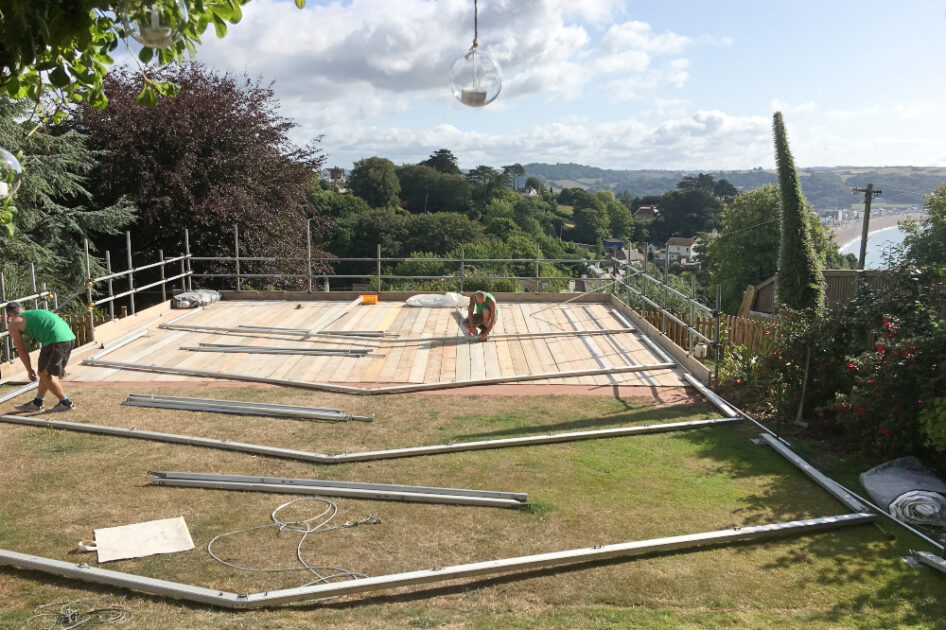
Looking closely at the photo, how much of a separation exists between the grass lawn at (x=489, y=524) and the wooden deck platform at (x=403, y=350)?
154 centimetres

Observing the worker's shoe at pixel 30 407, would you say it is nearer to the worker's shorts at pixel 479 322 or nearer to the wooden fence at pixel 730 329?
the worker's shorts at pixel 479 322

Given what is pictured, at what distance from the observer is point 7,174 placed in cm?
405

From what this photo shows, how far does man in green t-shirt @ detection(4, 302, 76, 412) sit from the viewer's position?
800 centimetres

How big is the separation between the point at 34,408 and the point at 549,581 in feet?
20.8

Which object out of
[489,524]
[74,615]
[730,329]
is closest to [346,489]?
[489,524]

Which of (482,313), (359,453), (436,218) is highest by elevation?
(482,313)

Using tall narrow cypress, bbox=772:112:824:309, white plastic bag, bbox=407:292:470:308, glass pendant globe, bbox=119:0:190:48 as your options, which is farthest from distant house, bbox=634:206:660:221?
glass pendant globe, bbox=119:0:190:48

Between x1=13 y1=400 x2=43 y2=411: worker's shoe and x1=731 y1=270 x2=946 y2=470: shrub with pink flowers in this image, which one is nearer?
x1=731 y1=270 x2=946 y2=470: shrub with pink flowers

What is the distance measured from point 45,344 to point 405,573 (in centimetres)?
561

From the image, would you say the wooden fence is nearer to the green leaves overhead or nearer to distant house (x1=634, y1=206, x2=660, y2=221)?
the green leaves overhead

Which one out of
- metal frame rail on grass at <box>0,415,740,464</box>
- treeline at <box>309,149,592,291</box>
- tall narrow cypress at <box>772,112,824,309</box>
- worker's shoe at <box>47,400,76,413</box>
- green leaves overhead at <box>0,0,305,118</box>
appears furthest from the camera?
treeline at <box>309,149,592,291</box>

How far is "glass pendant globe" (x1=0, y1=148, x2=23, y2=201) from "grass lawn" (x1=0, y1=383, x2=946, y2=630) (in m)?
2.37

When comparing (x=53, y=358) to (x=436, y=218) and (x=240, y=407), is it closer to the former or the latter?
(x=240, y=407)

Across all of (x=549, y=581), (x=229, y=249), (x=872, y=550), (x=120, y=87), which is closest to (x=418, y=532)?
(x=549, y=581)
